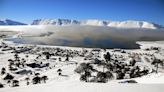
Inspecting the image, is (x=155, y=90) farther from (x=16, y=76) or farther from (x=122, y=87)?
(x=16, y=76)

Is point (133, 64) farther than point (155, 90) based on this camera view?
Yes

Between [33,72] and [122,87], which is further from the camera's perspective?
[33,72]

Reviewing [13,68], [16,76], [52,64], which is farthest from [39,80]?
[52,64]

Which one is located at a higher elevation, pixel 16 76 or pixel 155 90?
pixel 155 90

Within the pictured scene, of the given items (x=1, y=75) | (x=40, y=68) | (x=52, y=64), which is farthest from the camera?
(x=52, y=64)

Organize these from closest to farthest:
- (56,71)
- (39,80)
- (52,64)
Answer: (39,80) < (56,71) < (52,64)

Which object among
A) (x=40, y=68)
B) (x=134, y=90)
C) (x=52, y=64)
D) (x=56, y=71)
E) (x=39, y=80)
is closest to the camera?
(x=134, y=90)

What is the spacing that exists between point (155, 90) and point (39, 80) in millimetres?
44662

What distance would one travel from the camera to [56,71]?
235 feet

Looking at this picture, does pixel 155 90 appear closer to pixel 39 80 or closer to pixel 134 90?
pixel 134 90

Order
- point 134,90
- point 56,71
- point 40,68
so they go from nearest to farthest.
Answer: point 134,90, point 56,71, point 40,68

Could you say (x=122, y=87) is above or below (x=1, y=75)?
above

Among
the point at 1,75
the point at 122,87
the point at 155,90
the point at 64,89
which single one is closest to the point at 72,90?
the point at 64,89

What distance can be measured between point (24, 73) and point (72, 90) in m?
58.5
